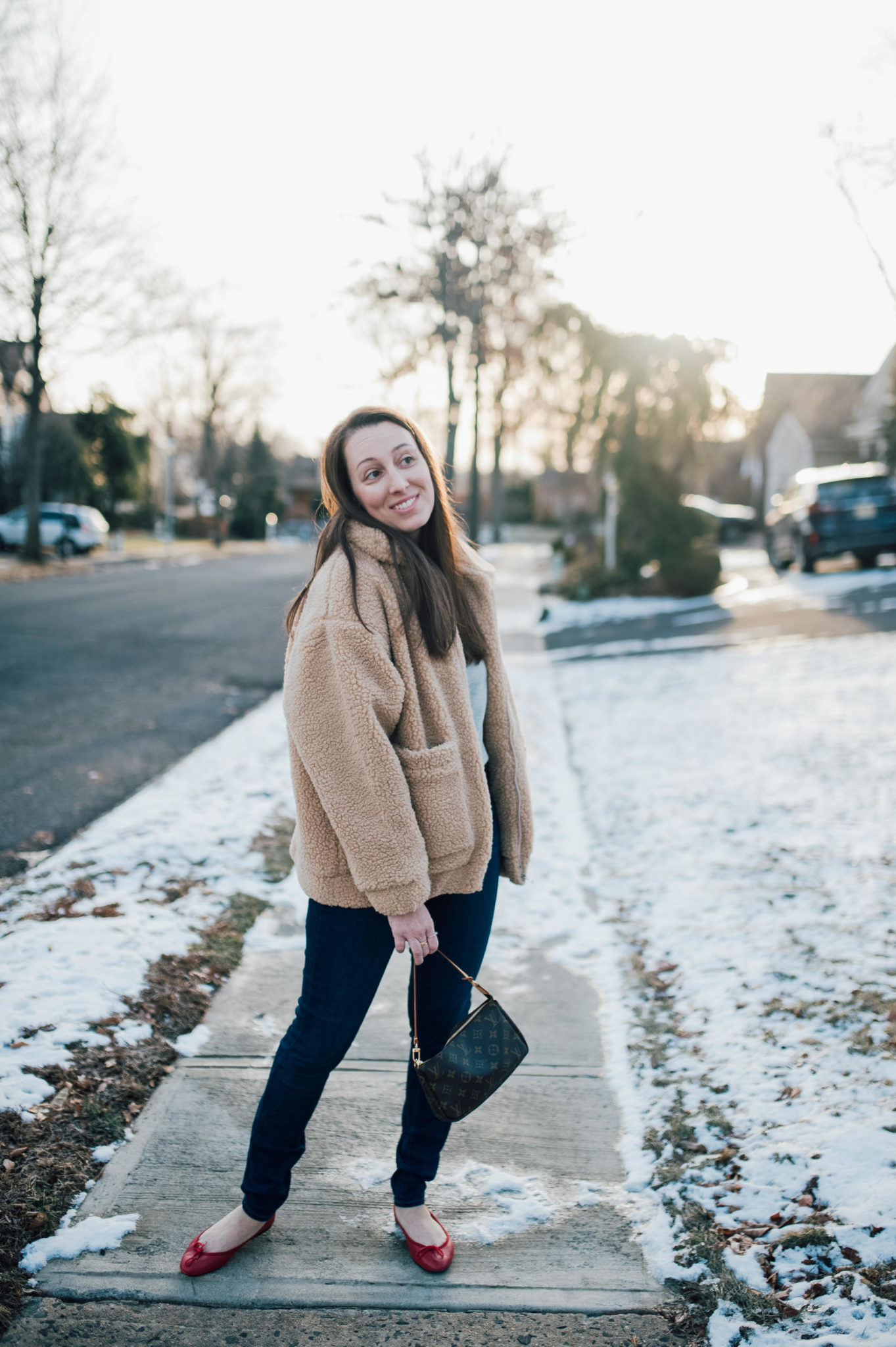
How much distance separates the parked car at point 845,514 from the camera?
15.3 metres

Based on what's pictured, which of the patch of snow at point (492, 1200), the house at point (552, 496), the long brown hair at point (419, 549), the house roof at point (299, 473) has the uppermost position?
the house roof at point (299, 473)

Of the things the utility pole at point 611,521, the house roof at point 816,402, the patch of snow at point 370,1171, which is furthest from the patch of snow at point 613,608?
the house roof at point 816,402

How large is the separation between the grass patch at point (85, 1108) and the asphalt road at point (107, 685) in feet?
5.22

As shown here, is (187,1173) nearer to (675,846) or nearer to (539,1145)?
(539,1145)

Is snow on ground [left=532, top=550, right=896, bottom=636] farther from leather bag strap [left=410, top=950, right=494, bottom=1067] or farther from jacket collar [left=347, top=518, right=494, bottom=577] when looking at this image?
jacket collar [left=347, top=518, right=494, bottom=577]

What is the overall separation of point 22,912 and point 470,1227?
2.24 metres

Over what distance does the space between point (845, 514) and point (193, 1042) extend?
14.5 meters

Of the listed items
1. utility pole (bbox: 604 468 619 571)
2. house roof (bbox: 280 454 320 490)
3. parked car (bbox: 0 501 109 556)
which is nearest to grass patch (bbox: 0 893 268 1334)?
utility pole (bbox: 604 468 619 571)

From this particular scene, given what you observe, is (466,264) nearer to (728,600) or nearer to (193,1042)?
(728,600)

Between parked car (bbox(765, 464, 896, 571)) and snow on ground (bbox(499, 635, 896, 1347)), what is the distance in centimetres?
870

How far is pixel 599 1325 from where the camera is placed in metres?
2.13

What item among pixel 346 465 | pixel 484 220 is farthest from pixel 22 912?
pixel 484 220

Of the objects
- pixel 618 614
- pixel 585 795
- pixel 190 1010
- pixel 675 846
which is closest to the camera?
pixel 190 1010

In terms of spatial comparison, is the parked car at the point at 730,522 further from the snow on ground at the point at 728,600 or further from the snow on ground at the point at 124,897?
the snow on ground at the point at 124,897
